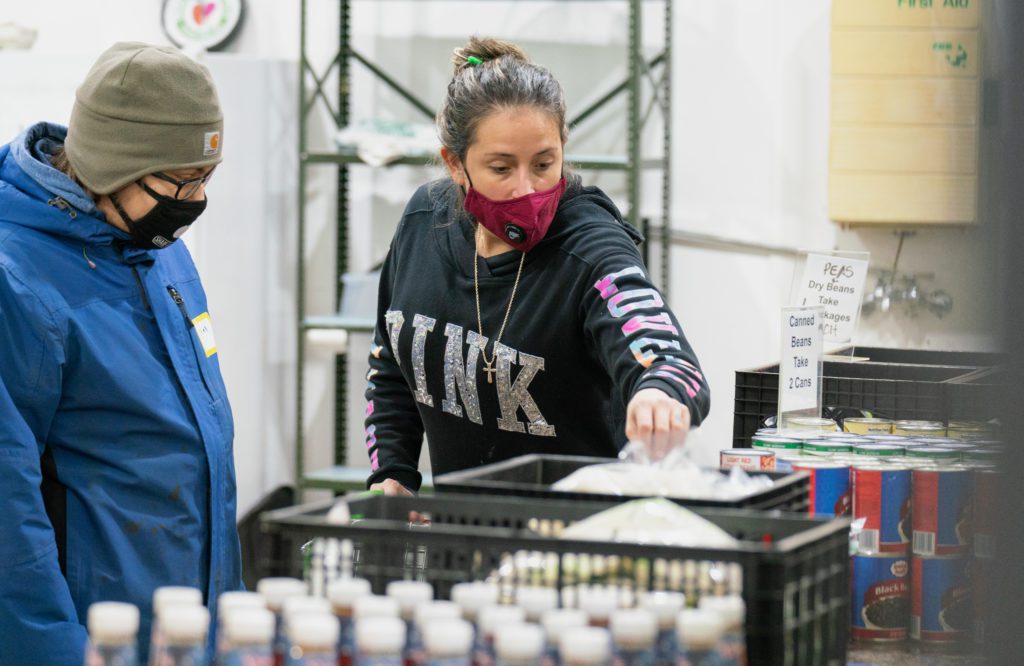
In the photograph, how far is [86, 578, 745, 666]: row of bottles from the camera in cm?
100

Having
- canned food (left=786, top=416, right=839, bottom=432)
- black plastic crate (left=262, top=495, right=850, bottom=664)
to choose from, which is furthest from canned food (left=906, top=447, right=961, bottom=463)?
black plastic crate (left=262, top=495, right=850, bottom=664)

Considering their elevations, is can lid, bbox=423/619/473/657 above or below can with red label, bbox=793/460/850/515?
below

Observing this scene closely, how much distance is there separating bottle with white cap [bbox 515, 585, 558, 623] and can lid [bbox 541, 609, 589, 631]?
31mm

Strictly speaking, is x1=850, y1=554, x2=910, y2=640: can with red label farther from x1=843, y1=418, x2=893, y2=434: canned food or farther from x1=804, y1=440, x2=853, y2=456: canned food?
x1=843, y1=418, x2=893, y2=434: canned food

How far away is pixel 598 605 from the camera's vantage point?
3.52 feet

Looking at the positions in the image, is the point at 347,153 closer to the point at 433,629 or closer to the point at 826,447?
the point at 826,447

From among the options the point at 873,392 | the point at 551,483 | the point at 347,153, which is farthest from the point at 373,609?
the point at 347,153

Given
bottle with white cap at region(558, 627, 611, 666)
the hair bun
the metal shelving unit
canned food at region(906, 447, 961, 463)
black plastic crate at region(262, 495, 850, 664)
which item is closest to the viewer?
bottle with white cap at region(558, 627, 611, 666)

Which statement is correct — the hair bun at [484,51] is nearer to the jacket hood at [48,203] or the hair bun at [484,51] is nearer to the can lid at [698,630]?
the jacket hood at [48,203]

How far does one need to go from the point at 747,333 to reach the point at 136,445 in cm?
317

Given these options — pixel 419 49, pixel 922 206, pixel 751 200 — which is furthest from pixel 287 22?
pixel 922 206

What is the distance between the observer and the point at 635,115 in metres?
4.51

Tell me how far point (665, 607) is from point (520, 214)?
103 centimetres

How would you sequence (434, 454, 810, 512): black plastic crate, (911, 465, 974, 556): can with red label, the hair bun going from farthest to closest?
the hair bun → (911, 465, 974, 556): can with red label → (434, 454, 810, 512): black plastic crate
